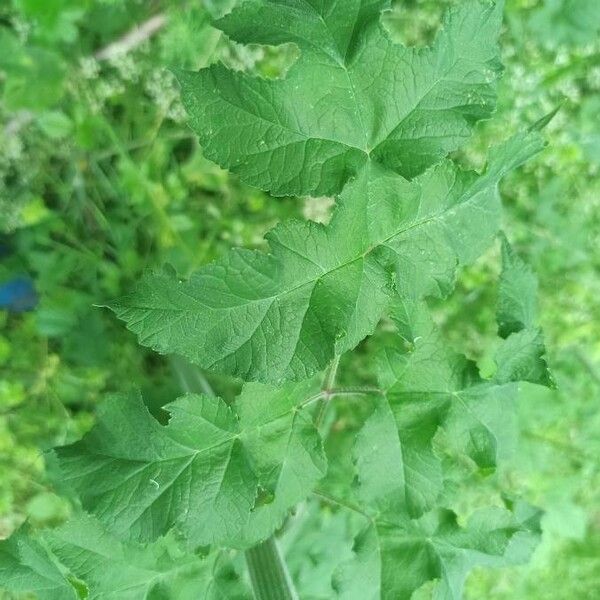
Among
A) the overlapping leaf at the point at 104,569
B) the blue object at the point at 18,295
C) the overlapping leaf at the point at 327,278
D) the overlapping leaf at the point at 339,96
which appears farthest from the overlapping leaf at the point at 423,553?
the blue object at the point at 18,295

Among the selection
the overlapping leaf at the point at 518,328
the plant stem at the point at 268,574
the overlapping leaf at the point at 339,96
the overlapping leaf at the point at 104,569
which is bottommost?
the plant stem at the point at 268,574

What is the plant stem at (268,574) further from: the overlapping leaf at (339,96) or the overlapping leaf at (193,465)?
the overlapping leaf at (339,96)

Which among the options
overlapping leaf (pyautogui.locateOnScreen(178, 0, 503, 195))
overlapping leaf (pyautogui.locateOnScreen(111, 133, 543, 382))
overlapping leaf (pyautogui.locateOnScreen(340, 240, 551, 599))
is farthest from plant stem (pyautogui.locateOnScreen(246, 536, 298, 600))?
overlapping leaf (pyautogui.locateOnScreen(178, 0, 503, 195))

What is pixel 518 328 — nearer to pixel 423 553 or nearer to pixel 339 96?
pixel 423 553

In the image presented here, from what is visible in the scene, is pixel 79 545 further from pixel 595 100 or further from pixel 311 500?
pixel 595 100

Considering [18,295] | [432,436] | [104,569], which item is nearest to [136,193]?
[18,295]

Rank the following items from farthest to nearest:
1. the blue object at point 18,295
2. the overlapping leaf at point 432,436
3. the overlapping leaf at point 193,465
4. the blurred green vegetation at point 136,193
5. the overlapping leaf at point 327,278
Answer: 1. the blue object at point 18,295
2. the blurred green vegetation at point 136,193
3. the overlapping leaf at point 432,436
4. the overlapping leaf at point 193,465
5. the overlapping leaf at point 327,278

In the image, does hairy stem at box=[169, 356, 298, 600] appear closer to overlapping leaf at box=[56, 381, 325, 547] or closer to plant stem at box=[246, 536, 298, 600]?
plant stem at box=[246, 536, 298, 600]
